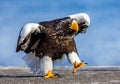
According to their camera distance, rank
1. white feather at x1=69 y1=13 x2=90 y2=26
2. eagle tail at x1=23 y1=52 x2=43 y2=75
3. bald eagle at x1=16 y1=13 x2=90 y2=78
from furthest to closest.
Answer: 1. eagle tail at x1=23 y1=52 x2=43 y2=75
2. white feather at x1=69 y1=13 x2=90 y2=26
3. bald eagle at x1=16 y1=13 x2=90 y2=78

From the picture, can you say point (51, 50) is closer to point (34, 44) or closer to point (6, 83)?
point (34, 44)

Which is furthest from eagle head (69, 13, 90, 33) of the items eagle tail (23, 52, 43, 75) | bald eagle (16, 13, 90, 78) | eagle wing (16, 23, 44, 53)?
eagle tail (23, 52, 43, 75)

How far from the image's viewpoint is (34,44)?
18.2m

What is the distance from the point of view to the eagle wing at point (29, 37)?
17.7 meters

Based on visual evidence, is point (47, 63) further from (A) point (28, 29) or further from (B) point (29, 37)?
(A) point (28, 29)

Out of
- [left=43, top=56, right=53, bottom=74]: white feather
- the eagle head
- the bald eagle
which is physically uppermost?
the eagle head

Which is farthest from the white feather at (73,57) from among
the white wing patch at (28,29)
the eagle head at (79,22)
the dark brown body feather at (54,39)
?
the white wing patch at (28,29)

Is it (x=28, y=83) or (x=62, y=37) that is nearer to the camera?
(x=28, y=83)

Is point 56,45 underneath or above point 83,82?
above

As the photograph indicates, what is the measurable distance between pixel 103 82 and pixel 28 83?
215 cm

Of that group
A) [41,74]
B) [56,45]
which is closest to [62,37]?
[56,45]

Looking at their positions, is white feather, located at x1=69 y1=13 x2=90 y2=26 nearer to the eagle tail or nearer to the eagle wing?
the eagle wing

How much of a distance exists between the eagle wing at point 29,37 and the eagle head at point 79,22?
103cm

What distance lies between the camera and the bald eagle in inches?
699
